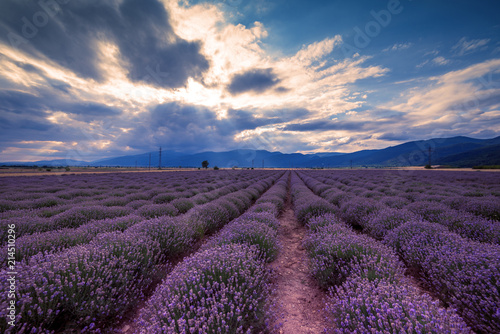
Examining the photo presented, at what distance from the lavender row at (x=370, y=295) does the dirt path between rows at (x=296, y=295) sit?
0.71 ft

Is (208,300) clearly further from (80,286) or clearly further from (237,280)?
(80,286)

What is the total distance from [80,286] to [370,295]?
3.32 m

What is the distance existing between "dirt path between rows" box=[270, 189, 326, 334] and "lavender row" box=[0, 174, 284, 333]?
2.15m

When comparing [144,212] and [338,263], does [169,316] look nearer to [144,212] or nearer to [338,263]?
[338,263]

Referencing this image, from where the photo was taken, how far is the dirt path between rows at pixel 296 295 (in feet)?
8.91

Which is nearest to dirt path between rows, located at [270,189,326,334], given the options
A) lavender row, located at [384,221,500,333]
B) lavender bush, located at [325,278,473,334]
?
lavender bush, located at [325,278,473,334]

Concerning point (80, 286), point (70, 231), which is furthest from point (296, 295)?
point (70, 231)

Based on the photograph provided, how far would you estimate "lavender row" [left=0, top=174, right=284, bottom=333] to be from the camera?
1.97 m

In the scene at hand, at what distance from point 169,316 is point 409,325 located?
6.94ft

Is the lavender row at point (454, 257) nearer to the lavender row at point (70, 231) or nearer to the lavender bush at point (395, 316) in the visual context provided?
the lavender bush at point (395, 316)

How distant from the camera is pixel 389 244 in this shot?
436 cm

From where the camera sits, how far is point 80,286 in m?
2.32

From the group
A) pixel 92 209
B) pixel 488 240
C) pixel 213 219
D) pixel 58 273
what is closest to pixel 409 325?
pixel 58 273

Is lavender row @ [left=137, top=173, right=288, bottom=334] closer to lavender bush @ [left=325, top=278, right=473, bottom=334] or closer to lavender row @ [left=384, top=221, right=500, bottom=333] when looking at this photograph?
lavender bush @ [left=325, top=278, right=473, bottom=334]
